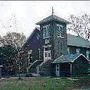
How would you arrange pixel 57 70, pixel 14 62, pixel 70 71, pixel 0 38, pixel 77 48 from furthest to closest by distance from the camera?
pixel 0 38 < pixel 77 48 < pixel 57 70 < pixel 70 71 < pixel 14 62

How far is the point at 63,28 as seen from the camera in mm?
48656

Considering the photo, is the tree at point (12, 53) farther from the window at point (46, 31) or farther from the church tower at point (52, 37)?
the window at point (46, 31)

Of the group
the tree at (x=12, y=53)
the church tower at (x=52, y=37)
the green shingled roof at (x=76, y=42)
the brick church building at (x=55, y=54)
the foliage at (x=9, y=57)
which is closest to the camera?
the tree at (x=12, y=53)

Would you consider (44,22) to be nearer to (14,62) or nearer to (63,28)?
(63,28)

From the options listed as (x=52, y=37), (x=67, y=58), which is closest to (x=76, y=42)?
(x=52, y=37)

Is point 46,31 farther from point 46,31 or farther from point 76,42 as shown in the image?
point 76,42

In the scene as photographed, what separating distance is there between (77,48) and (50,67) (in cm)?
843

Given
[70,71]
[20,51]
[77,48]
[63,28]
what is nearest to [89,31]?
[77,48]

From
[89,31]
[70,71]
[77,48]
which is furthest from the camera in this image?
[89,31]

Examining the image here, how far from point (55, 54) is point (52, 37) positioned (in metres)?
2.99

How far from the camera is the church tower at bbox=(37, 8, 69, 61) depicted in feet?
154

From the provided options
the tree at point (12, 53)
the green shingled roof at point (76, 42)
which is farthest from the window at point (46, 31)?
the tree at point (12, 53)

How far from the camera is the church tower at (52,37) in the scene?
47000 millimetres

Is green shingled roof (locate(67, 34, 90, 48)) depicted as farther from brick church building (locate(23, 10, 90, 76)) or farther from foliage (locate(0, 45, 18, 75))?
foliage (locate(0, 45, 18, 75))
